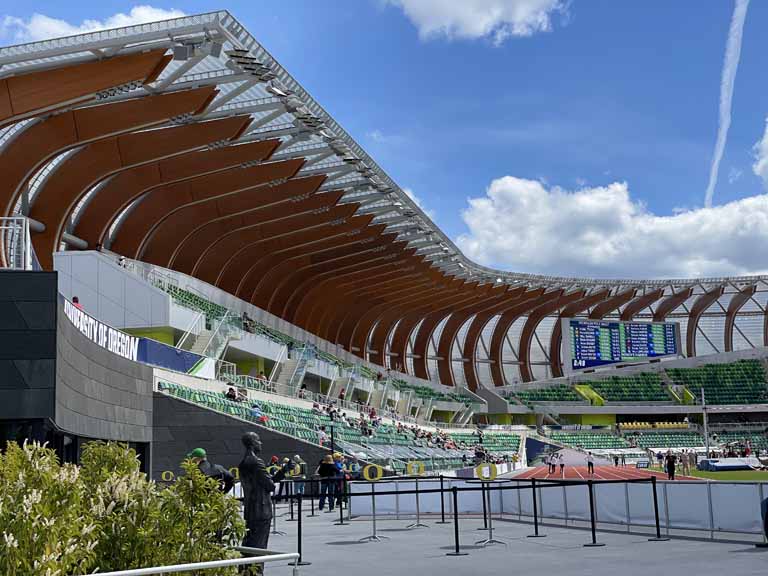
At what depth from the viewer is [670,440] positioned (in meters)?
76.6

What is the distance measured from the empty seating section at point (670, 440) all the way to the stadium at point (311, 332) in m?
0.31

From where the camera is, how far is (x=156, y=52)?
29156 millimetres

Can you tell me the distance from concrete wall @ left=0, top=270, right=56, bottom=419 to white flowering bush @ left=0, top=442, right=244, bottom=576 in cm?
688

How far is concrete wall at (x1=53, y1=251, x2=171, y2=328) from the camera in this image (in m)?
38.7

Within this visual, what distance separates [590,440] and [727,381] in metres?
21.9

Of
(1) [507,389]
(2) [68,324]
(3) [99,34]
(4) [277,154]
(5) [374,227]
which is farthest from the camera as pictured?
(1) [507,389]

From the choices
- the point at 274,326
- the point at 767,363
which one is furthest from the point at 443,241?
the point at 767,363

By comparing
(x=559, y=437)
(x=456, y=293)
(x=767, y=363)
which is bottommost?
(x=559, y=437)

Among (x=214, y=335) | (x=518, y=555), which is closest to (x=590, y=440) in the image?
(x=214, y=335)

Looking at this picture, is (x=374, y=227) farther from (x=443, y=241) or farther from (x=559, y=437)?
(x=559, y=437)

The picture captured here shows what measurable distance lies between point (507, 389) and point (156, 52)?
2531 inches

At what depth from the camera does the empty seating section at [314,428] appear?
99.1ft

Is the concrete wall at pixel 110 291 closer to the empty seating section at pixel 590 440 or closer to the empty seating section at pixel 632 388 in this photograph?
the empty seating section at pixel 590 440

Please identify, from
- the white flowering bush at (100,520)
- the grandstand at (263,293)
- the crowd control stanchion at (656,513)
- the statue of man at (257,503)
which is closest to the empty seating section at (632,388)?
the grandstand at (263,293)
